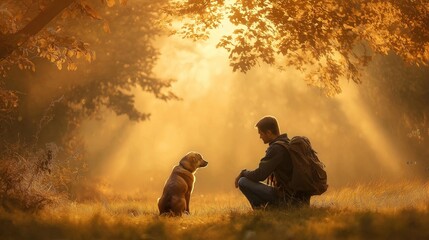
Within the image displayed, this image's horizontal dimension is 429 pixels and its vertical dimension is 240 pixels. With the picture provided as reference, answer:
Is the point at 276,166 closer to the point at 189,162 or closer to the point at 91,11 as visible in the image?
the point at 189,162

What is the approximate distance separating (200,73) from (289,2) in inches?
1690

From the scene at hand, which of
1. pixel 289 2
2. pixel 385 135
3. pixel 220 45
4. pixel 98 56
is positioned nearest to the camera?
pixel 289 2

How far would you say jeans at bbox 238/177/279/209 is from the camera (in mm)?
9555

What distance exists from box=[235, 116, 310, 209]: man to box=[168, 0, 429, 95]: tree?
1.76 meters

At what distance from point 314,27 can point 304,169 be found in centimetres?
301

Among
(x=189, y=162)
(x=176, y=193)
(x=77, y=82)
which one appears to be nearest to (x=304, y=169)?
(x=176, y=193)

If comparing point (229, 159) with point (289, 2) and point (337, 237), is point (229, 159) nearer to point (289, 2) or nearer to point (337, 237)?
point (289, 2)

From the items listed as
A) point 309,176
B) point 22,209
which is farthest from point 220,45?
point 22,209

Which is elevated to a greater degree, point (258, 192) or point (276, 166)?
point (276, 166)

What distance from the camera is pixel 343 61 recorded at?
1242cm

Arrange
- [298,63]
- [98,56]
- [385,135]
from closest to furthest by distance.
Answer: [298,63]
[98,56]
[385,135]

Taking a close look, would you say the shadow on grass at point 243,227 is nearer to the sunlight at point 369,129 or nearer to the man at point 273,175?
the man at point 273,175

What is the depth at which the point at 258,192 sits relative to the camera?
9648 mm

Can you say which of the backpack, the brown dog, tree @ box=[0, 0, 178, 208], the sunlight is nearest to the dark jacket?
the backpack
